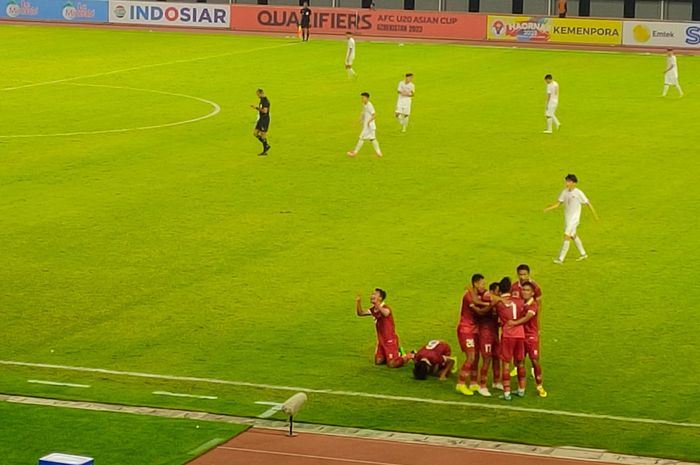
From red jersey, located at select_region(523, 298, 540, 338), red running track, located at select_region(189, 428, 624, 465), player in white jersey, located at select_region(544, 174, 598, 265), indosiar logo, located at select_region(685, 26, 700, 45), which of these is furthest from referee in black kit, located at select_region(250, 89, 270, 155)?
indosiar logo, located at select_region(685, 26, 700, 45)

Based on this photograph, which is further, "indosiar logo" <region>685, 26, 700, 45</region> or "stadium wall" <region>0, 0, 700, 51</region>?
"stadium wall" <region>0, 0, 700, 51</region>

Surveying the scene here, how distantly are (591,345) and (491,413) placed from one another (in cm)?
420

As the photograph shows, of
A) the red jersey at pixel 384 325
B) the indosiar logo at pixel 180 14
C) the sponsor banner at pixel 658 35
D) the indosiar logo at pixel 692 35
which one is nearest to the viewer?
the red jersey at pixel 384 325

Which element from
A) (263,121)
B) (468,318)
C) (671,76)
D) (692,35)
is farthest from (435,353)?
(692,35)

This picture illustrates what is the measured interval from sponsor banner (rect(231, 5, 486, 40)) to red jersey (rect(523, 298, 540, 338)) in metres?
61.7

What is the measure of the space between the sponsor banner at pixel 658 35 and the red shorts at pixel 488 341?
5974 cm

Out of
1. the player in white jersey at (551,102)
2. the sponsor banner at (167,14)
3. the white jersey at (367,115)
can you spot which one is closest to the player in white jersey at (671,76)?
the player in white jersey at (551,102)

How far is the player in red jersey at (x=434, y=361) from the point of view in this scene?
82.2ft

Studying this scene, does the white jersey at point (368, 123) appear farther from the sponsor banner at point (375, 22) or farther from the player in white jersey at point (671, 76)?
the sponsor banner at point (375, 22)

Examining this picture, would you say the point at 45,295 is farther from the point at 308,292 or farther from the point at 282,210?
the point at 282,210

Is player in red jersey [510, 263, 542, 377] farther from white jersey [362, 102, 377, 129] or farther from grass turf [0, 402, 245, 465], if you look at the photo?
white jersey [362, 102, 377, 129]

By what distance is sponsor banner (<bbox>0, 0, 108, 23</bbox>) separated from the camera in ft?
298

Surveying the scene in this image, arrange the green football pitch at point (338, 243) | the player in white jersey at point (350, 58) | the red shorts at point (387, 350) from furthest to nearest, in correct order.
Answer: the player in white jersey at point (350, 58) < the red shorts at point (387, 350) < the green football pitch at point (338, 243)

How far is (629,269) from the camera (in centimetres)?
3275
